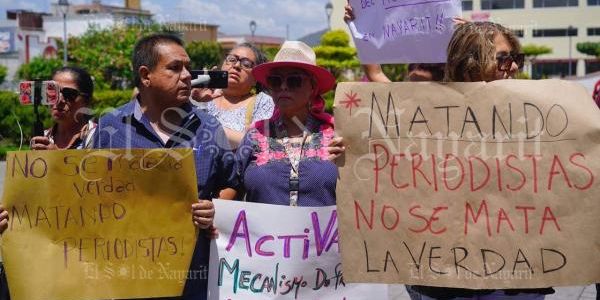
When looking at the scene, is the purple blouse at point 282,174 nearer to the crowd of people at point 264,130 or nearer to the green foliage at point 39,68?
the crowd of people at point 264,130

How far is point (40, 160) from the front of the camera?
2.92 metres

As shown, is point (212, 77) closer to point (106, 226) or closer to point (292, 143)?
point (292, 143)

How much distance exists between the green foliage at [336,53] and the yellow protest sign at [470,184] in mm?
29116

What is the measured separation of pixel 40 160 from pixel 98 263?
466 mm

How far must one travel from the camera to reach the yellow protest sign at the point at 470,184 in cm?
270

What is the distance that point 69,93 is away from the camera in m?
3.75

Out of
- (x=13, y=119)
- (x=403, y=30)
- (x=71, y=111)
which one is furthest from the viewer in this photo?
(x=13, y=119)

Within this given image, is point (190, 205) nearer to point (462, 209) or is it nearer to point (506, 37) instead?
point (462, 209)

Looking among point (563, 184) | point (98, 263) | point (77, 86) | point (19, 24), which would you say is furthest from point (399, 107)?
point (19, 24)

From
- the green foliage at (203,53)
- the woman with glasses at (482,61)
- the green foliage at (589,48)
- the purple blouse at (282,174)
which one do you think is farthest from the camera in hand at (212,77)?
the green foliage at (589,48)

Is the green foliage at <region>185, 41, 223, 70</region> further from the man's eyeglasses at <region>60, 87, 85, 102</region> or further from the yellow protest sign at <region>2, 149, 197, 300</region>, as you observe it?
the yellow protest sign at <region>2, 149, 197, 300</region>

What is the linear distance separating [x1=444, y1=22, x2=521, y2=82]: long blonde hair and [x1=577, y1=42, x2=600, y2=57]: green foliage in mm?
59181

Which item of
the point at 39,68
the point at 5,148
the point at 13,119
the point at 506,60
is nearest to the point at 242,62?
the point at 506,60

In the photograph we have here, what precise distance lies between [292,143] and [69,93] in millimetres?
1224
